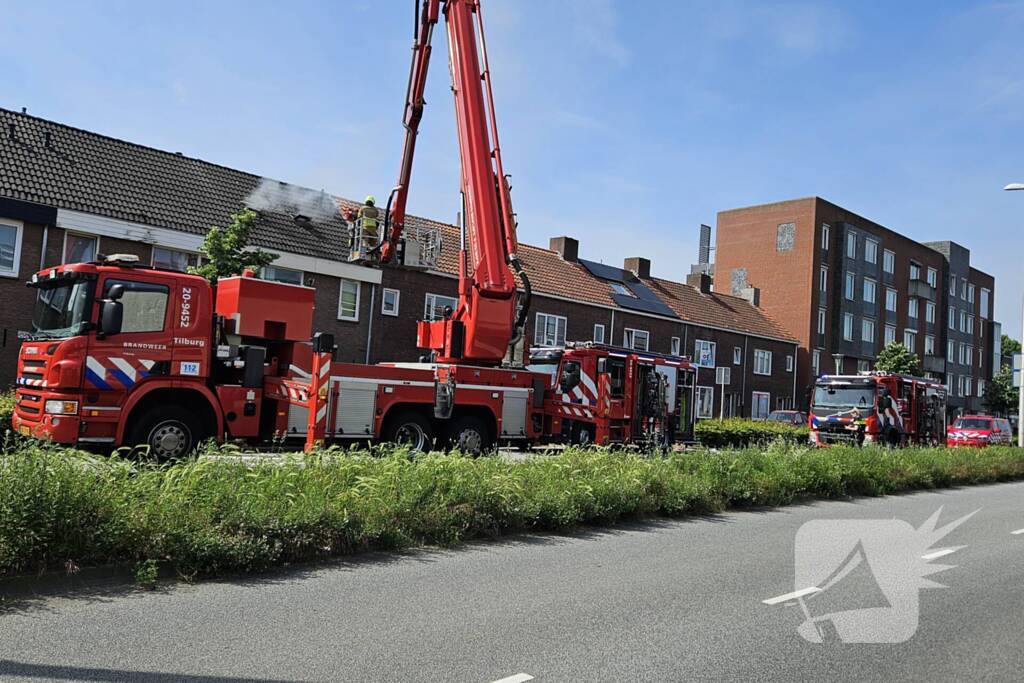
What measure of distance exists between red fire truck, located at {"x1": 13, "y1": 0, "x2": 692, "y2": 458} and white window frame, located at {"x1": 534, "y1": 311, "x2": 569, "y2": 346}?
14.0 m

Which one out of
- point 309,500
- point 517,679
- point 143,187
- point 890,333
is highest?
point 890,333

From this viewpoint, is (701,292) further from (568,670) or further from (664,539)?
(568,670)

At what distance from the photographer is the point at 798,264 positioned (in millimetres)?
54531

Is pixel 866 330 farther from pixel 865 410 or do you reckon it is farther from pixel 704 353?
pixel 865 410

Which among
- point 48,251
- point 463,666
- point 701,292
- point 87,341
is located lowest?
point 463,666

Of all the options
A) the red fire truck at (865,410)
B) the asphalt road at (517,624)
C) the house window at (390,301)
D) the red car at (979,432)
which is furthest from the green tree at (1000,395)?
the asphalt road at (517,624)

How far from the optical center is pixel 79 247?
66.0ft

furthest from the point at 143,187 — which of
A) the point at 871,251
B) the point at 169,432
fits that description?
the point at 871,251

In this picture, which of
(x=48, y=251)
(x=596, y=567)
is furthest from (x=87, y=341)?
(x=48, y=251)

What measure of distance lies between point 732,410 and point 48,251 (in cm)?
3378

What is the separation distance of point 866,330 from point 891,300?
17.4 feet

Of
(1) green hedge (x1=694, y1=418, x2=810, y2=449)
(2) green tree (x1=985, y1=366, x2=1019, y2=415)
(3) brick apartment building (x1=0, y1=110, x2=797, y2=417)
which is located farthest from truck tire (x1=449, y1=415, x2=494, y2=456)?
(2) green tree (x1=985, y1=366, x2=1019, y2=415)

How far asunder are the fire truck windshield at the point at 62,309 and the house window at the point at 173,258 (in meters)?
10.5

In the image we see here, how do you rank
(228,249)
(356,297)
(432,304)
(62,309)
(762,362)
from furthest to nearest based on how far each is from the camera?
1. (762,362)
2. (432,304)
3. (356,297)
4. (228,249)
5. (62,309)
